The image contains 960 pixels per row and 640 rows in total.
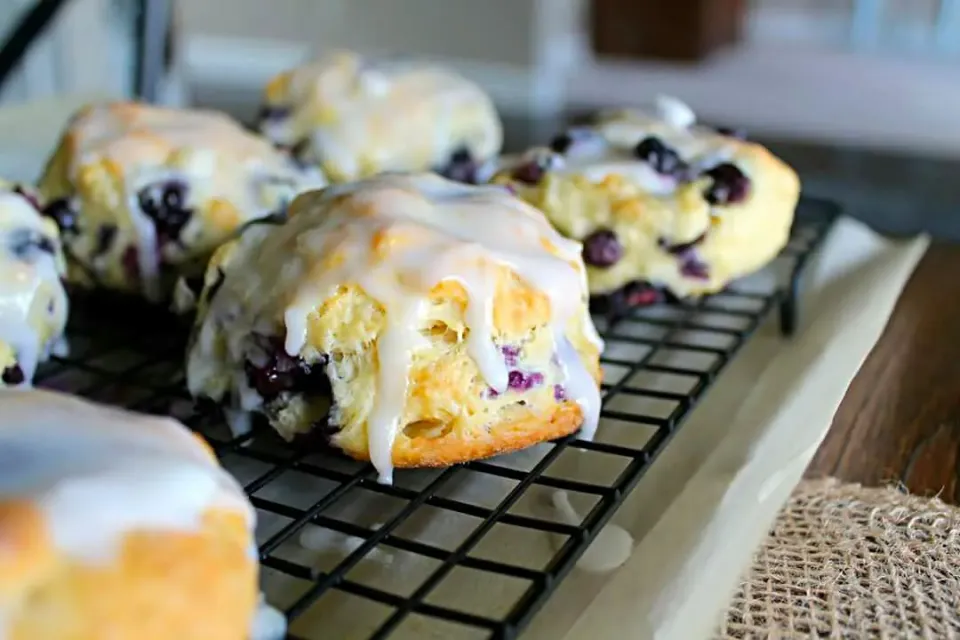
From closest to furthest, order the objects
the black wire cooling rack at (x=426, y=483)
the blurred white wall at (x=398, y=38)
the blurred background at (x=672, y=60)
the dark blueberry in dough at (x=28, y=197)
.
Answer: the black wire cooling rack at (x=426, y=483) < the dark blueberry in dough at (x=28, y=197) < the blurred background at (x=672, y=60) < the blurred white wall at (x=398, y=38)

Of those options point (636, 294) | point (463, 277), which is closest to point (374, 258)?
point (463, 277)

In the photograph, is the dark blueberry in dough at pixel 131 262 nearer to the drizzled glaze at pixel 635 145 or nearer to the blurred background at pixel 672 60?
the drizzled glaze at pixel 635 145

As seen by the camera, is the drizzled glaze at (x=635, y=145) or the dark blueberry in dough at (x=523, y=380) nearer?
the dark blueberry in dough at (x=523, y=380)

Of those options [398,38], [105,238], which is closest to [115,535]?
[105,238]

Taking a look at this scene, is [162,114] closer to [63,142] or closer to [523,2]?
[63,142]

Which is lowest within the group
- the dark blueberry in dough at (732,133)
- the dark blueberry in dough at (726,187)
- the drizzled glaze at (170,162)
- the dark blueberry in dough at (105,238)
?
the dark blueberry in dough at (105,238)

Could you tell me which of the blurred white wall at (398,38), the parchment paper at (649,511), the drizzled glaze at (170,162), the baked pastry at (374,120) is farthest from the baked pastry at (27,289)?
the blurred white wall at (398,38)

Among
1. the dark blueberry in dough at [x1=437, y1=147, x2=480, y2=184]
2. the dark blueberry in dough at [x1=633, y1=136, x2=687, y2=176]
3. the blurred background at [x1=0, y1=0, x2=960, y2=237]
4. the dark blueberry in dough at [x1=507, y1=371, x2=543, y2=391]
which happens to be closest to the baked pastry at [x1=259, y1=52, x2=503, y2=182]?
the dark blueberry in dough at [x1=437, y1=147, x2=480, y2=184]
